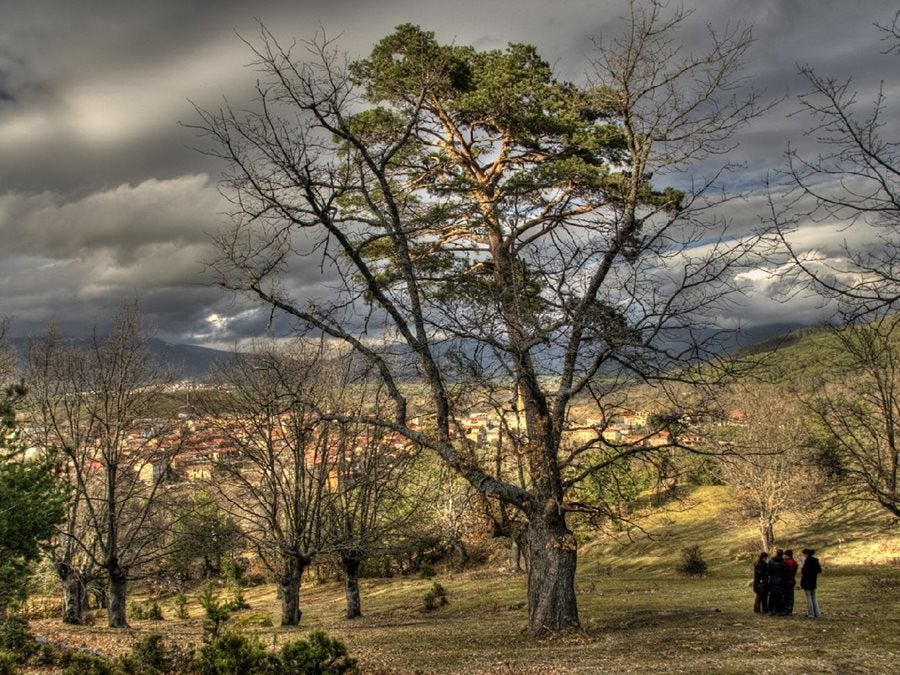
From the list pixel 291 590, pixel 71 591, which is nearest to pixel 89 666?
pixel 291 590

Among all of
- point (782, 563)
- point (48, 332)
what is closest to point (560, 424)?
point (782, 563)

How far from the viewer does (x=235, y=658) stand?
7.12 m

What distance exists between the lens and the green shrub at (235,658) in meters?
7.04

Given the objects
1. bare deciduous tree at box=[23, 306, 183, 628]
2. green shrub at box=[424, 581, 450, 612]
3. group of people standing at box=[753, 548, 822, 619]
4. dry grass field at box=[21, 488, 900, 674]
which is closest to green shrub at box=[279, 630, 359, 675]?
dry grass field at box=[21, 488, 900, 674]

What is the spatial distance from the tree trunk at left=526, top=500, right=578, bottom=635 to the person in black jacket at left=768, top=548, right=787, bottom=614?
6.11m

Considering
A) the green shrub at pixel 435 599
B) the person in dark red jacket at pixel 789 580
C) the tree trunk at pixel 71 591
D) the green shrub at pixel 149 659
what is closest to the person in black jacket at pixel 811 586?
the person in dark red jacket at pixel 789 580

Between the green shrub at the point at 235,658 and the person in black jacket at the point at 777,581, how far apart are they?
11350 millimetres

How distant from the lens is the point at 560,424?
405 inches

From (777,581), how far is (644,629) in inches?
165

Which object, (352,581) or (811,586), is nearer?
(811,586)

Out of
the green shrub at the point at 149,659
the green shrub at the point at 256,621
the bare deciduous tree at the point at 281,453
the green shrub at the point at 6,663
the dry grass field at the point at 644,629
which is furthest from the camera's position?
the green shrub at the point at 256,621

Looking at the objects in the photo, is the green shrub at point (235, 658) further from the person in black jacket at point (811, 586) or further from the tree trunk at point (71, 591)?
the tree trunk at point (71, 591)

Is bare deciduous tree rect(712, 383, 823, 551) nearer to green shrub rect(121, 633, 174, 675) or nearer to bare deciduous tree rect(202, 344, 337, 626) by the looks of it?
bare deciduous tree rect(202, 344, 337, 626)

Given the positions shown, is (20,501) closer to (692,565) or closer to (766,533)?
(692,565)
